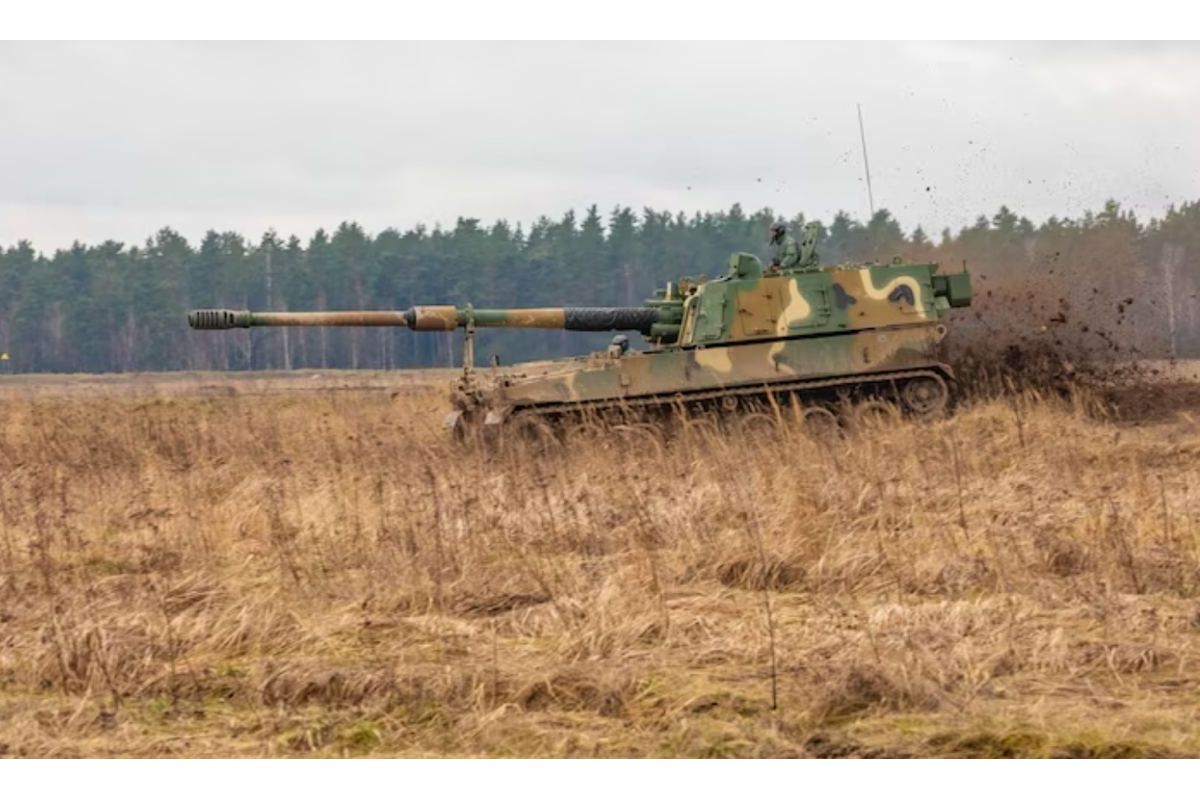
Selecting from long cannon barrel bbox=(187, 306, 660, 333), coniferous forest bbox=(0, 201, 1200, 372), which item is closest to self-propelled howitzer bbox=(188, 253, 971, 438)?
long cannon barrel bbox=(187, 306, 660, 333)

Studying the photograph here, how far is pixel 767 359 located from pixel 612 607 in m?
9.84

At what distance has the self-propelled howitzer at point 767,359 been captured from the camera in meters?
17.4

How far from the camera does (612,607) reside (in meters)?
8.32

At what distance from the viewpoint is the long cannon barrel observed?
1942 cm

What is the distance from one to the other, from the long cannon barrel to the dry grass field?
495cm

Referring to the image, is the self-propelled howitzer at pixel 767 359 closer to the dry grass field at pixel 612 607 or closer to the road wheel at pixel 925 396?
the road wheel at pixel 925 396

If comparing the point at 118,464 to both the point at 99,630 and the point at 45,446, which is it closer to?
the point at 45,446

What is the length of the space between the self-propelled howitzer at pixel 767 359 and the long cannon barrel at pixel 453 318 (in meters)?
0.92

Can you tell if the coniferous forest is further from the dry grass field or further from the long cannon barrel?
the dry grass field

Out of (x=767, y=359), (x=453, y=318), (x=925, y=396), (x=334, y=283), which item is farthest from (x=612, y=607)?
(x=334, y=283)

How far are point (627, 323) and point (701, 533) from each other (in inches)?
387

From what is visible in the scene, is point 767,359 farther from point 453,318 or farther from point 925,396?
point 453,318

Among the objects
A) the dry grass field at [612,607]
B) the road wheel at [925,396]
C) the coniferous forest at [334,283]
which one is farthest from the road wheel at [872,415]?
the coniferous forest at [334,283]

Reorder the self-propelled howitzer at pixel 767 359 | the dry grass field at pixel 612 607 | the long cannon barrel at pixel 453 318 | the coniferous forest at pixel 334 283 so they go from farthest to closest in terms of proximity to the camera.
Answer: the coniferous forest at pixel 334 283 < the long cannon barrel at pixel 453 318 < the self-propelled howitzer at pixel 767 359 < the dry grass field at pixel 612 607
